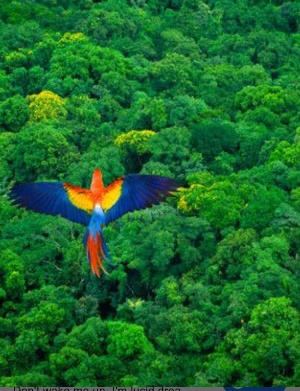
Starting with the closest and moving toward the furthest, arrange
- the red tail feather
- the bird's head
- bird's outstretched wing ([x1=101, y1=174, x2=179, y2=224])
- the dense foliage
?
the red tail feather → bird's outstretched wing ([x1=101, y1=174, x2=179, y2=224]) → the bird's head → the dense foliage

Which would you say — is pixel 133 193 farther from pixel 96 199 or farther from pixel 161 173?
pixel 161 173

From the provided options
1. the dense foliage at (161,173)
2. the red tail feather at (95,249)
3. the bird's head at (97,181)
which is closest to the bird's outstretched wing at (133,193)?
the bird's head at (97,181)

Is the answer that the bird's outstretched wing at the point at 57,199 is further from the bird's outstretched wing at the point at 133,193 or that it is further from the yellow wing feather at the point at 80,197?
the bird's outstretched wing at the point at 133,193

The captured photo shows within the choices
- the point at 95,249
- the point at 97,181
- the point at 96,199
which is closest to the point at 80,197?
the point at 96,199

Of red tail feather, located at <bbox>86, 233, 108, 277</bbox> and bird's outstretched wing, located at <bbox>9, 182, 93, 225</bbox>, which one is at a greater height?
bird's outstretched wing, located at <bbox>9, 182, 93, 225</bbox>

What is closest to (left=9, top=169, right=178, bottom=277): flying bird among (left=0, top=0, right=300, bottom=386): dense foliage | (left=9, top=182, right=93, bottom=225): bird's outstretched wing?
(left=9, top=182, right=93, bottom=225): bird's outstretched wing

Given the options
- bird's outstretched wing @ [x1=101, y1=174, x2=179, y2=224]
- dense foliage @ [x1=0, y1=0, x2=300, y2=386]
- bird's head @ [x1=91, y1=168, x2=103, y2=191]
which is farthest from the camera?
dense foliage @ [x1=0, y1=0, x2=300, y2=386]

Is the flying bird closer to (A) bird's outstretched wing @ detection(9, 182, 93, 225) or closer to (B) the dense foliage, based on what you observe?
(A) bird's outstretched wing @ detection(9, 182, 93, 225)

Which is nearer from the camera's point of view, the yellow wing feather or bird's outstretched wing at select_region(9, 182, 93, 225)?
bird's outstretched wing at select_region(9, 182, 93, 225)
